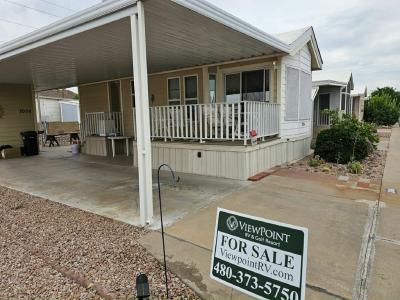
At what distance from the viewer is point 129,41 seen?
5438 mm

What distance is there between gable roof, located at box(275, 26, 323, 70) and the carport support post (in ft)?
15.5

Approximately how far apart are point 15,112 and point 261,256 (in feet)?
43.1

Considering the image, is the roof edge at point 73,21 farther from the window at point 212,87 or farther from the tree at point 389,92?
the tree at point 389,92

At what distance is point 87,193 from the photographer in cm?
562

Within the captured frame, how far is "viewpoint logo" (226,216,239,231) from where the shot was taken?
6.43 feet

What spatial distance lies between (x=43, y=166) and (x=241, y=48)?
7.19m

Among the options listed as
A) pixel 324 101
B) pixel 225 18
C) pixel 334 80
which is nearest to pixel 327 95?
pixel 324 101

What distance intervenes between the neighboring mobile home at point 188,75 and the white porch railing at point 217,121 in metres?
0.03

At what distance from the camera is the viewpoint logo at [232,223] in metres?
1.96

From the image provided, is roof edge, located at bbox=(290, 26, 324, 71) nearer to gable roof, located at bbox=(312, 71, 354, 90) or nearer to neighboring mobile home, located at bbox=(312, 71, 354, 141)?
gable roof, located at bbox=(312, 71, 354, 90)

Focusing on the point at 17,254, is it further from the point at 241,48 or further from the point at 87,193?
the point at 241,48

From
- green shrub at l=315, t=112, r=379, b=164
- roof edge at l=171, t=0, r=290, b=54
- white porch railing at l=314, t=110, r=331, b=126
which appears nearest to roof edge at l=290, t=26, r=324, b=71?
roof edge at l=171, t=0, r=290, b=54

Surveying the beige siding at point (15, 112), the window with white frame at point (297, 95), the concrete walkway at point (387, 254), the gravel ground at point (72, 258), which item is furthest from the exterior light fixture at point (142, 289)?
the beige siding at point (15, 112)

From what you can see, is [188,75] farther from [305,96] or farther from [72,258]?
[72,258]
